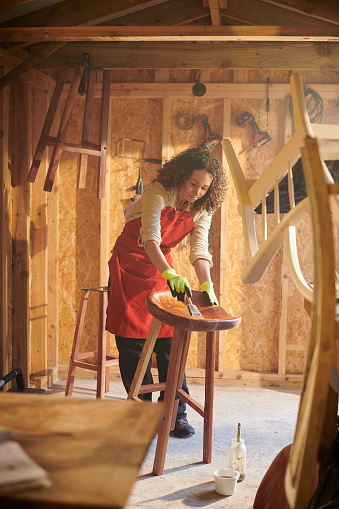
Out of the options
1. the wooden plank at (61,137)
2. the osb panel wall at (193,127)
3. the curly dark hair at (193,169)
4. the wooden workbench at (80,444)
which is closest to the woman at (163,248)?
the curly dark hair at (193,169)

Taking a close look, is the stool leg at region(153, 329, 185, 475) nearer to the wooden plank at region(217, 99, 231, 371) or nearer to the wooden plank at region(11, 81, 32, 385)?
the wooden plank at region(11, 81, 32, 385)

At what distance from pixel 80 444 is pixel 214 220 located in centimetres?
368

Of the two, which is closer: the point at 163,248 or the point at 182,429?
the point at 182,429

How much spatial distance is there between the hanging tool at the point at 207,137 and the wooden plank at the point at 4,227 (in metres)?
1.58

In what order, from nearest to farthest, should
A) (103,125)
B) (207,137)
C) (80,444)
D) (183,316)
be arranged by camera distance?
(80,444) → (183,316) → (103,125) → (207,137)

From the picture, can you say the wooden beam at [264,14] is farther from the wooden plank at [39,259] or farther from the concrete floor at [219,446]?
the concrete floor at [219,446]

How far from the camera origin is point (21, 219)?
3.92 m

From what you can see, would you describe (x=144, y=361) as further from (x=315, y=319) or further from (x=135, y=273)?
(x=315, y=319)

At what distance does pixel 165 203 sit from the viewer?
3242mm

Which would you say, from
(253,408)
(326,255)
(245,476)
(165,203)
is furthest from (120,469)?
(253,408)

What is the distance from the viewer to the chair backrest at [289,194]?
3.97ft

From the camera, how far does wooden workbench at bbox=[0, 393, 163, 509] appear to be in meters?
0.68

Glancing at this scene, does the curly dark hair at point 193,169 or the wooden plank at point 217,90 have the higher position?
the wooden plank at point 217,90

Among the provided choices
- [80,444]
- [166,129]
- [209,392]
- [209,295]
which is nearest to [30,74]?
[166,129]
